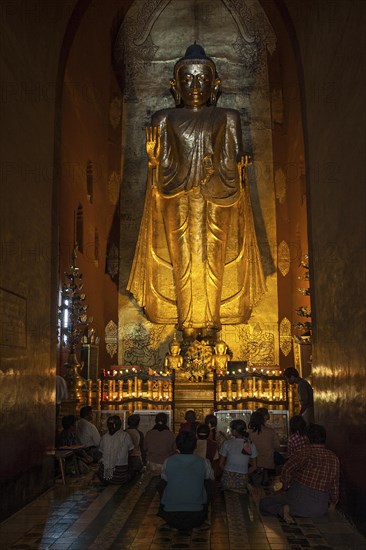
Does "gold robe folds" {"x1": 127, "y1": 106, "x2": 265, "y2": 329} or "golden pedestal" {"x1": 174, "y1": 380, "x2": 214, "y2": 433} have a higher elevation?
"gold robe folds" {"x1": 127, "y1": 106, "x2": 265, "y2": 329}

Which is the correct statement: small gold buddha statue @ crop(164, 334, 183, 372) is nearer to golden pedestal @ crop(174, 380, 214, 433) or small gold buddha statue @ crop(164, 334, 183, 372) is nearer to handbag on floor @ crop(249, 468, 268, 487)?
golden pedestal @ crop(174, 380, 214, 433)

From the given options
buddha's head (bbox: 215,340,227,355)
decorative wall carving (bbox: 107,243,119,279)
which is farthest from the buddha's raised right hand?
buddha's head (bbox: 215,340,227,355)

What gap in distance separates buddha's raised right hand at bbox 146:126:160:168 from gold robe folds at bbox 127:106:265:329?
0.53 feet

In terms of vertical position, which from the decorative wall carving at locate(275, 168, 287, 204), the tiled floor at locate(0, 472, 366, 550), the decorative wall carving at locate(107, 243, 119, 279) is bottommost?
the tiled floor at locate(0, 472, 366, 550)

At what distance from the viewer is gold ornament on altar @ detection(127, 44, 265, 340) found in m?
11.0

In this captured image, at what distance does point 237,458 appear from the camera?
17.2ft

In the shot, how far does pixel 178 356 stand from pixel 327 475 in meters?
6.32

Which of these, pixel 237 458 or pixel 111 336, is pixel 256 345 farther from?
pixel 237 458

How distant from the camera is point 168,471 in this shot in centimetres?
388

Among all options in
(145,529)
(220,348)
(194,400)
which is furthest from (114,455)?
(220,348)

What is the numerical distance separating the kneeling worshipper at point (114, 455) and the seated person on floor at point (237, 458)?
0.88 m

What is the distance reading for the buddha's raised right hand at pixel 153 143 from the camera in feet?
35.3

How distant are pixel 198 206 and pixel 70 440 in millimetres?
5629

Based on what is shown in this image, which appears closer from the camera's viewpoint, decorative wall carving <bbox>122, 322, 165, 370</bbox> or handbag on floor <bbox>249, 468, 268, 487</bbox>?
handbag on floor <bbox>249, 468, 268, 487</bbox>
